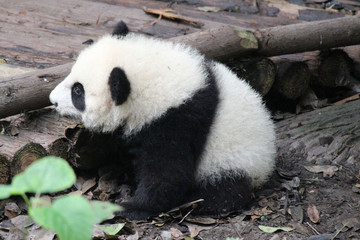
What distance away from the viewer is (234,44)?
5215 mm

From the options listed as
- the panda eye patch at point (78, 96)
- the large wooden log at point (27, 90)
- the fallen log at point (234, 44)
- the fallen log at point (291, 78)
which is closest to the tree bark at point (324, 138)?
the fallen log at point (291, 78)

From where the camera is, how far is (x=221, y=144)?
425 centimetres

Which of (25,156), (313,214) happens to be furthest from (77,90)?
(313,214)

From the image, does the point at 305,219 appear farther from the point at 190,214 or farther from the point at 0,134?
the point at 0,134

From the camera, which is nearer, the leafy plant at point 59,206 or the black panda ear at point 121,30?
the leafy plant at point 59,206

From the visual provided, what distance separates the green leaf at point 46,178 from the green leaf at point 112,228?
215cm

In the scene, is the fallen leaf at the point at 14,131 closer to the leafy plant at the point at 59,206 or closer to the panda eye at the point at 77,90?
the panda eye at the point at 77,90

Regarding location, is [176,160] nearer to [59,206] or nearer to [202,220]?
[202,220]

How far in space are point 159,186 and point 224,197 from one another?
0.62m

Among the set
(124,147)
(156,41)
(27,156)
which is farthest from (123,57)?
(27,156)

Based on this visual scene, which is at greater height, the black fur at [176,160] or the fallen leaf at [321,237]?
the black fur at [176,160]

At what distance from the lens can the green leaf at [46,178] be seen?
1665mm

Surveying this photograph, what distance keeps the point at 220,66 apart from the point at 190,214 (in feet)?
4.61

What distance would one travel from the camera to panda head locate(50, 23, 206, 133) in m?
4.07
